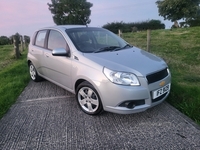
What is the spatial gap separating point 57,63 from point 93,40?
94 centimetres

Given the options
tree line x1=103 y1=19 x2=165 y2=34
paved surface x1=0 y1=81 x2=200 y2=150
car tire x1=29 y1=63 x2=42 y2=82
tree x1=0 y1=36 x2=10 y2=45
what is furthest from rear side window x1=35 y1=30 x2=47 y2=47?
tree line x1=103 y1=19 x2=165 y2=34

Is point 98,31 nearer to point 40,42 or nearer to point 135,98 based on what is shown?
point 40,42

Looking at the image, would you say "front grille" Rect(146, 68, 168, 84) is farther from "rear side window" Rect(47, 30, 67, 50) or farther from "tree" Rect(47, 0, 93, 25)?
"tree" Rect(47, 0, 93, 25)

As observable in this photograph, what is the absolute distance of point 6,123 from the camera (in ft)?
10.6

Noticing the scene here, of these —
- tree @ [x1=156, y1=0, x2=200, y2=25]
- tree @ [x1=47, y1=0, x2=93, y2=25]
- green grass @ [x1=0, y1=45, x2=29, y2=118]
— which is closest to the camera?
green grass @ [x1=0, y1=45, x2=29, y2=118]

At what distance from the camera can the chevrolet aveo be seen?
111 inches

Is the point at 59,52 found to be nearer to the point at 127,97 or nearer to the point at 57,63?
the point at 57,63

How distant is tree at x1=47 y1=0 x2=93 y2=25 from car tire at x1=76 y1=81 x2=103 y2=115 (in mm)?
49047

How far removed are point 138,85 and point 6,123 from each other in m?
2.42

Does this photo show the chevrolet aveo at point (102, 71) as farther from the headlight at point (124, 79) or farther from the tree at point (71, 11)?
the tree at point (71, 11)

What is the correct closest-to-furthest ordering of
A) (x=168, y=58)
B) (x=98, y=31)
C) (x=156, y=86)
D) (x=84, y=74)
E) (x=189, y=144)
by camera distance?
1. (x=189, y=144)
2. (x=156, y=86)
3. (x=84, y=74)
4. (x=98, y=31)
5. (x=168, y=58)

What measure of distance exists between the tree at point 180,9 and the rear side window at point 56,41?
30.8 meters

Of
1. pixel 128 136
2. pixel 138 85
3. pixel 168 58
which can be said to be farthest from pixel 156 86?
pixel 168 58

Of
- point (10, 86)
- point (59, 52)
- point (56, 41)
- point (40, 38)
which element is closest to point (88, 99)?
point (59, 52)
